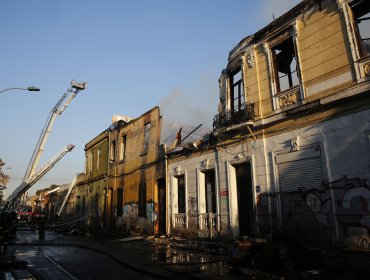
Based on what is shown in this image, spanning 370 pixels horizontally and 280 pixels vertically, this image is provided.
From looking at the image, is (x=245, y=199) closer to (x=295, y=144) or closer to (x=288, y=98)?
(x=295, y=144)

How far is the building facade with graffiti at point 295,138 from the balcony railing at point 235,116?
0.15ft

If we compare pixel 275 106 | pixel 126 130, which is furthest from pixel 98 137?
pixel 275 106

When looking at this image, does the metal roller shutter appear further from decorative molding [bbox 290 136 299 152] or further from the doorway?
the doorway

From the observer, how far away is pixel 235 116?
494 inches

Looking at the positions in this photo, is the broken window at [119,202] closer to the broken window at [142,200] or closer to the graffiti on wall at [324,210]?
the broken window at [142,200]

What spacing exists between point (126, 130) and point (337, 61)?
1572cm

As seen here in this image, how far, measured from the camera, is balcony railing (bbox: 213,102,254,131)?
11.8 m

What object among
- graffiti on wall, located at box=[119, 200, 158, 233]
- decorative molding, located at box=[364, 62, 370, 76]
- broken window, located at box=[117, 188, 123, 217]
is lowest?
graffiti on wall, located at box=[119, 200, 158, 233]

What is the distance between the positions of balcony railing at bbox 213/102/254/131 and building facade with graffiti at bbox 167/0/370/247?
0.15 feet

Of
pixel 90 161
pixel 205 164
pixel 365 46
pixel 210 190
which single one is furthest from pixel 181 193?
pixel 90 161

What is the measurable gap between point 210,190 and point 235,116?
387 cm

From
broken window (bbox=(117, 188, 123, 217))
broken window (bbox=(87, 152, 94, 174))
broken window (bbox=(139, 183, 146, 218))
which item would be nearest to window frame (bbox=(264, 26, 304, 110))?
broken window (bbox=(139, 183, 146, 218))

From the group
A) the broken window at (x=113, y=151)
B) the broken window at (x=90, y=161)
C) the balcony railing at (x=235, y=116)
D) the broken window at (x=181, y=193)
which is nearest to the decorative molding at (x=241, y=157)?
the balcony railing at (x=235, y=116)

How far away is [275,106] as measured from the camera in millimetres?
10961
